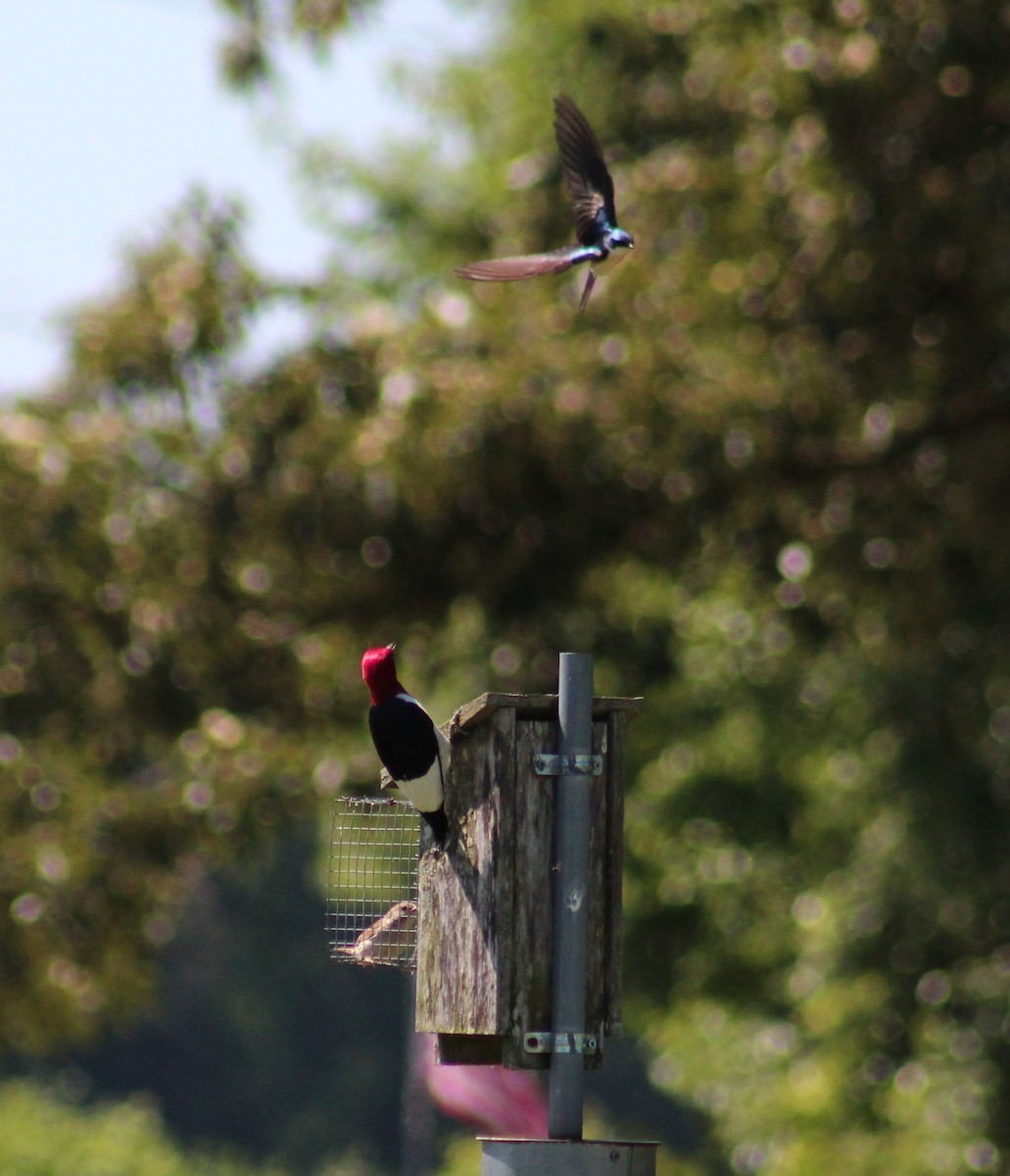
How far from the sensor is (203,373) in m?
11.8

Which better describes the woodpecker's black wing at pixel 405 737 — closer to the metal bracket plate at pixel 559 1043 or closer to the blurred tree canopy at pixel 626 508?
the metal bracket plate at pixel 559 1043

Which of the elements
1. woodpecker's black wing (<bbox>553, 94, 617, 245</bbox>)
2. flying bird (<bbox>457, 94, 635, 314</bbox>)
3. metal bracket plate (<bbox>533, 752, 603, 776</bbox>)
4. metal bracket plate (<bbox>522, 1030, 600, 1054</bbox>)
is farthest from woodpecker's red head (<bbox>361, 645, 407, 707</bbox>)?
woodpecker's black wing (<bbox>553, 94, 617, 245</bbox>)

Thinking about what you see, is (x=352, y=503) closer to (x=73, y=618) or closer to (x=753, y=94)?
(x=73, y=618)

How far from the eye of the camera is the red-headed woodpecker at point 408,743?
4695 mm

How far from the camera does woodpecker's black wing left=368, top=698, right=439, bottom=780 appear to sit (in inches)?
185

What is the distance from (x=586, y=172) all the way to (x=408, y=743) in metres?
1.75

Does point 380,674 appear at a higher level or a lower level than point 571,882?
higher

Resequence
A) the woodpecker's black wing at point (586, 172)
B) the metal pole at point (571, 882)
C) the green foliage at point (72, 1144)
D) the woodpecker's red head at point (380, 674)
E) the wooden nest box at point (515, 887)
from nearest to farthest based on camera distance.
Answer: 1. the metal pole at point (571, 882)
2. the wooden nest box at point (515, 887)
3. the woodpecker's red head at point (380, 674)
4. the woodpecker's black wing at point (586, 172)
5. the green foliage at point (72, 1144)

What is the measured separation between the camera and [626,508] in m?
11.5

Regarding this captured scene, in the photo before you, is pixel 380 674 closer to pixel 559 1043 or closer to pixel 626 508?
pixel 559 1043

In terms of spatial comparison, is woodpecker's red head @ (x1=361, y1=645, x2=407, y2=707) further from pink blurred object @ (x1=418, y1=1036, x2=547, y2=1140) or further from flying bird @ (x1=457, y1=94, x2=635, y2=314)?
pink blurred object @ (x1=418, y1=1036, x2=547, y2=1140)

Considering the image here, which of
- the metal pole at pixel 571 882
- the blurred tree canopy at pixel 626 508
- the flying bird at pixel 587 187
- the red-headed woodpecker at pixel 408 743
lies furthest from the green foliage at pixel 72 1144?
the metal pole at pixel 571 882

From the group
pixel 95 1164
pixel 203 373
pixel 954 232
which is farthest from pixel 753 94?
pixel 95 1164

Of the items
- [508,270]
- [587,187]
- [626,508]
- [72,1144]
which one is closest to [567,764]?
[508,270]
